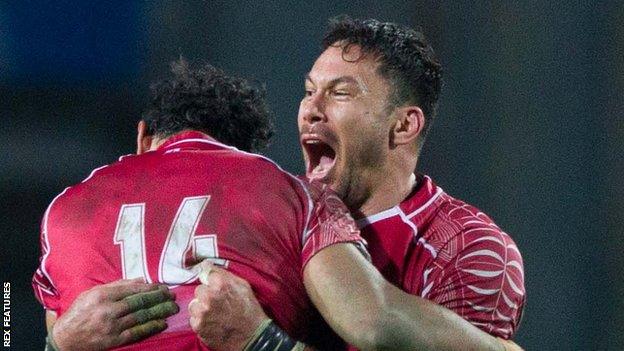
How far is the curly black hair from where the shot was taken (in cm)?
229

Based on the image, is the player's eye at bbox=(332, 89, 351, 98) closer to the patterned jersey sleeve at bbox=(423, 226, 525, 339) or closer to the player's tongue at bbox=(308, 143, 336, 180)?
the player's tongue at bbox=(308, 143, 336, 180)

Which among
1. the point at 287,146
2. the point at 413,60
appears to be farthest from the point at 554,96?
the point at 413,60

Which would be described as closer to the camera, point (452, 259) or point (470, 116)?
point (452, 259)

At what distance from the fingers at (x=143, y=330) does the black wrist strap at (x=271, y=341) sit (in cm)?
16

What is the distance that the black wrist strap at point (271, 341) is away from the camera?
1.95 metres

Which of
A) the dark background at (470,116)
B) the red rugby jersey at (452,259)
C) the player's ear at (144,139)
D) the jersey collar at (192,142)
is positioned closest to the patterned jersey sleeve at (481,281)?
the red rugby jersey at (452,259)

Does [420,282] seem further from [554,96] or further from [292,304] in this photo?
[554,96]

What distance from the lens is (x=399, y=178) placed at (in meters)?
2.54

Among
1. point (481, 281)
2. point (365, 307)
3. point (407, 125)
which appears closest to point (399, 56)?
point (407, 125)

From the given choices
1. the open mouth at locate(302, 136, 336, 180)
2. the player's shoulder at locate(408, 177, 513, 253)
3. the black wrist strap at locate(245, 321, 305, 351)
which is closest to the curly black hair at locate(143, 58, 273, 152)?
the open mouth at locate(302, 136, 336, 180)

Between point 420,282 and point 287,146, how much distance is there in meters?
1.51

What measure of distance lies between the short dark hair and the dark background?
44.9 inches

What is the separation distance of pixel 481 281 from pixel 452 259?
0.08 metres

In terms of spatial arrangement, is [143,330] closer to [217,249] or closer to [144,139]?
[217,249]
